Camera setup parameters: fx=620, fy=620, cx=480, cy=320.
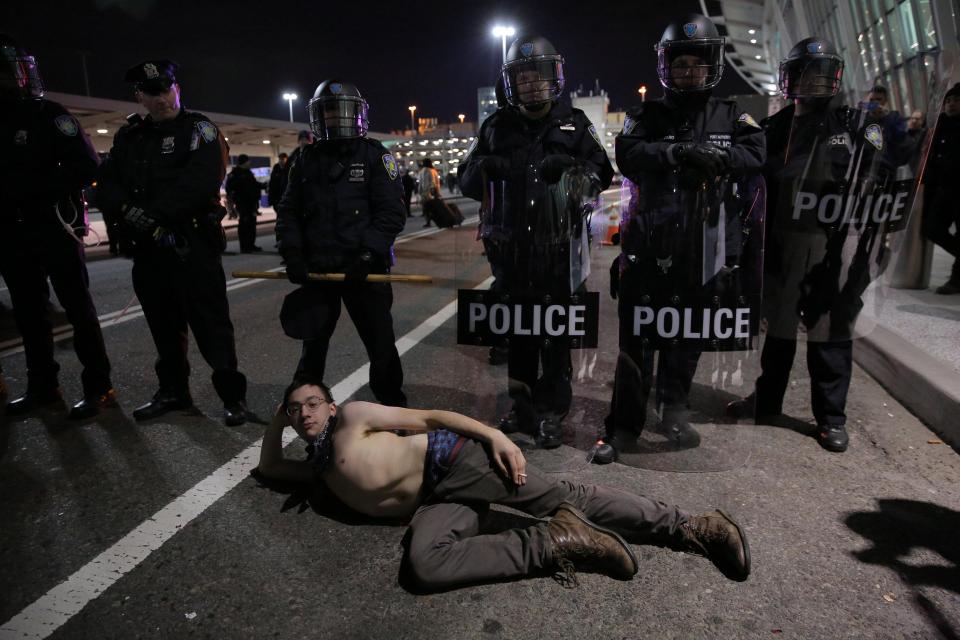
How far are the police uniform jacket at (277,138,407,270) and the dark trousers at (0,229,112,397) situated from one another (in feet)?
4.96

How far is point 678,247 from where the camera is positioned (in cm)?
297

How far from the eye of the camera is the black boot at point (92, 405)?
12.6ft

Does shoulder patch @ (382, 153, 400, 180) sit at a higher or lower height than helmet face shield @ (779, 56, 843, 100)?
lower

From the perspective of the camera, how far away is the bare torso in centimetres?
250

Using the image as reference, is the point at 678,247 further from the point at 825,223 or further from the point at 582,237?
the point at 825,223

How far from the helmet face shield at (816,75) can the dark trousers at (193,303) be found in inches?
131

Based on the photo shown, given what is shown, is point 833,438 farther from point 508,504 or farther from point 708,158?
point 508,504

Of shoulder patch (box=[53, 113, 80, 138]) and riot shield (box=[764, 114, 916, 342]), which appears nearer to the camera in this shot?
riot shield (box=[764, 114, 916, 342])

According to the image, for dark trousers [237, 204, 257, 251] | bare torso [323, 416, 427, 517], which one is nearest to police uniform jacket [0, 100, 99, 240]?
bare torso [323, 416, 427, 517]

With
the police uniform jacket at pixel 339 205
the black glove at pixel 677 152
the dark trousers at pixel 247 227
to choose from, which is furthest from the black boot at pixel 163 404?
the dark trousers at pixel 247 227

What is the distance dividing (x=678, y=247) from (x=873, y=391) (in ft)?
7.47

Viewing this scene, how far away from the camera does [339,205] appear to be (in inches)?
134

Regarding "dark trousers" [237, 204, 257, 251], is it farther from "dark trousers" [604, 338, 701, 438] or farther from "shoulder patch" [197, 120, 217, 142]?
"dark trousers" [604, 338, 701, 438]

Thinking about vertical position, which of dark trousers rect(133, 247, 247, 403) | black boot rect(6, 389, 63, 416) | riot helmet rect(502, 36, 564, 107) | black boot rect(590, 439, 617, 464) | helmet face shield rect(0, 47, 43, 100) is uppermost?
helmet face shield rect(0, 47, 43, 100)
